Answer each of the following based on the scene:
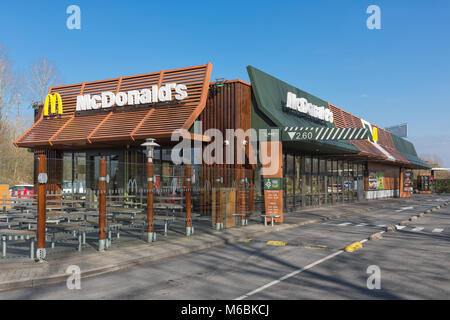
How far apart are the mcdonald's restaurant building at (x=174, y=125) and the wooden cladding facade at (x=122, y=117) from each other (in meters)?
0.05

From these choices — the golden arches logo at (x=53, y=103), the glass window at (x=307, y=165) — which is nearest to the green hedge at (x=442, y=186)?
the glass window at (x=307, y=165)

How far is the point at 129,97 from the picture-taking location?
1911cm

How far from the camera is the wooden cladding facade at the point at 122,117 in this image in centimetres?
1744

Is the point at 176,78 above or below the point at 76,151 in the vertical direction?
above

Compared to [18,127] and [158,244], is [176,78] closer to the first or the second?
[158,244]

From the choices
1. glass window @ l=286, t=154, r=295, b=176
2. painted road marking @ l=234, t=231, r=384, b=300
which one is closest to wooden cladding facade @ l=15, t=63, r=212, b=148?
glass window @ l=286, t=154, r=295, b=176

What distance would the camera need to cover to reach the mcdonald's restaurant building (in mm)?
16828

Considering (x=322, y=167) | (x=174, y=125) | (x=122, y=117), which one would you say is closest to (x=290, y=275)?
(x=174, y=125)

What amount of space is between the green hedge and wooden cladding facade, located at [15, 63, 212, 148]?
6018cm

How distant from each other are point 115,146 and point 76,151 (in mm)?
3320

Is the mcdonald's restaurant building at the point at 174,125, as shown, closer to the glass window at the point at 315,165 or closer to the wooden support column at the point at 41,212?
the glass window at the point at 315,165
